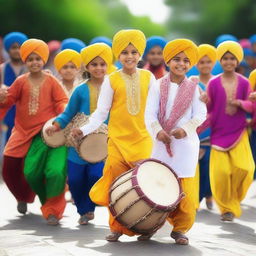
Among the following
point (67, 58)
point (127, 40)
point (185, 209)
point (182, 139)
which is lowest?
point (185, 209)

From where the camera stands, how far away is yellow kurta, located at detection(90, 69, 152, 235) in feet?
36.7

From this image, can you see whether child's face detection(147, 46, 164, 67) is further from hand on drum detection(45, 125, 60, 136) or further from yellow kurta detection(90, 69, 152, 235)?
yellow kurta detection(90, 69, 152, 235)

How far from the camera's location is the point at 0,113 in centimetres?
1495

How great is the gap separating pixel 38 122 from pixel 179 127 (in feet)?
8.51

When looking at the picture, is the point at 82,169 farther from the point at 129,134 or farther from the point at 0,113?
the point at 0,113

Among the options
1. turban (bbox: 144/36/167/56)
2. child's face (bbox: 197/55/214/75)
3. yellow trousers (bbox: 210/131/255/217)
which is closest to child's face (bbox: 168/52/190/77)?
yellow trousers (bbox: 210/131/255/217)

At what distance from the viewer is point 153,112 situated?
35.9 ft

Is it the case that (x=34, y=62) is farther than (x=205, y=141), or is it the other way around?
(x=205, y=141)

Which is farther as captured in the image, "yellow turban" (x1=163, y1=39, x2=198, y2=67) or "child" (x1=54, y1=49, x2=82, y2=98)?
"child" (x1=54, y1=49, x2=82, y2=98)

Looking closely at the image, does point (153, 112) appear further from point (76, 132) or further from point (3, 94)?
point (3, 94)

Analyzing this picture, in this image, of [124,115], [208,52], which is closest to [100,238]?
[124,115]

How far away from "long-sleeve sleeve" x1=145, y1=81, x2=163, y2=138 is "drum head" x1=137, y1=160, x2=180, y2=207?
0.39 m

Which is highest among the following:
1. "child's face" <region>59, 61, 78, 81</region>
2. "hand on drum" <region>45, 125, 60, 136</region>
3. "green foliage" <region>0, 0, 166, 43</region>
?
"green foliage" <region>0, 0, 166, 43</region>

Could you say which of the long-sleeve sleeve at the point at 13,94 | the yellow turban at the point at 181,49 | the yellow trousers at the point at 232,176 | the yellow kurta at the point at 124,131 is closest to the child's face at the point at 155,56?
the yellow trousers at the point at 232,176
